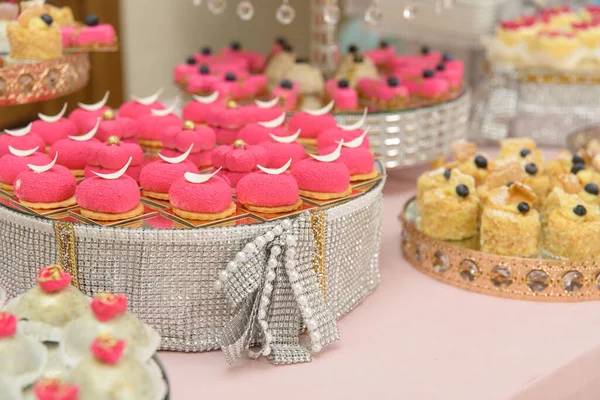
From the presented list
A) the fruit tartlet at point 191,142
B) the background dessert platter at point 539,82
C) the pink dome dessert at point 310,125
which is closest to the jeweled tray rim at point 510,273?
the pink dome dessert at point 310,125

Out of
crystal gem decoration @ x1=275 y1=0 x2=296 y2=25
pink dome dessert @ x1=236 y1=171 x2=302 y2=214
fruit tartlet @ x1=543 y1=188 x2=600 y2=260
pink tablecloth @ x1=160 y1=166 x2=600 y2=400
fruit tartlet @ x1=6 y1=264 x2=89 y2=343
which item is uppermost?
crystal gem decoration @ x1=275 y1=0 x2=296 y2=25

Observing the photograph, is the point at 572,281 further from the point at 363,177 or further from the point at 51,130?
the point at 51,130

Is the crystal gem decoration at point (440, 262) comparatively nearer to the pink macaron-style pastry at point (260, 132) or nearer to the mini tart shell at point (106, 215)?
the pink macaron-style pastry at point (260, 132)

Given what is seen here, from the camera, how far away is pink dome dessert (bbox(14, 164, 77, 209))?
1.11 meters

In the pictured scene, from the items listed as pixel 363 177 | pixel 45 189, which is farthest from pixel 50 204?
pixel 363 177

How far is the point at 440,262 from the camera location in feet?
4.53

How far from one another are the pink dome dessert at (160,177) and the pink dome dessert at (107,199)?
6 centimetres

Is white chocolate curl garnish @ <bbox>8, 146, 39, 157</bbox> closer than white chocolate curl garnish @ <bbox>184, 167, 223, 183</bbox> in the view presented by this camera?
No

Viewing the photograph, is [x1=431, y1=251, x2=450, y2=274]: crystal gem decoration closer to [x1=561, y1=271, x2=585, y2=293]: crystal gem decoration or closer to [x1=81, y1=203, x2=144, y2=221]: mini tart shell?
[x1=561, y1=271, x2=585, y2=293]: crystal gem decoration

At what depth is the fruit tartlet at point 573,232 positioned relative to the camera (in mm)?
1284

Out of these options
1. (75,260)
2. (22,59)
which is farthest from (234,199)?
(22,59)

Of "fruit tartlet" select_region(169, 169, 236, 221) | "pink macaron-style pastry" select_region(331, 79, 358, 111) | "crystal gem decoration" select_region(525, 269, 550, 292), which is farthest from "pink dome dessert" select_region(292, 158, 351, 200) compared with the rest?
"pink macaron-style pastry" select_region(331, 79, 358, 111)

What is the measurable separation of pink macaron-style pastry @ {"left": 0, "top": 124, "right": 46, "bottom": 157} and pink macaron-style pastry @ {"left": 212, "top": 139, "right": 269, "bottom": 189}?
29 centimetres

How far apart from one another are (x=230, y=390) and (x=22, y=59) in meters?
0.81
